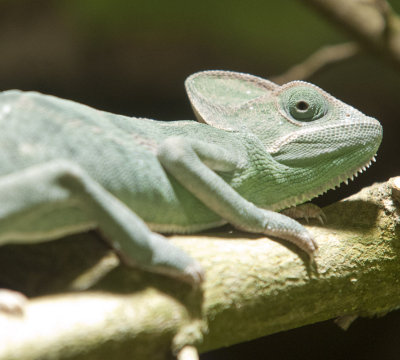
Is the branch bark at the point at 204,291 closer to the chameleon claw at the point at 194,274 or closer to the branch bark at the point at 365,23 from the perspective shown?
the chameleon claw at the point at 194,274

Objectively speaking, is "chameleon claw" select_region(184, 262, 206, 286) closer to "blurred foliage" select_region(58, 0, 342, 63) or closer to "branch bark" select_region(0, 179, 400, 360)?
"branch bark" select_region(0, 179, 400, 360)

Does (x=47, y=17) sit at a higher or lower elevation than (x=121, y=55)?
higher

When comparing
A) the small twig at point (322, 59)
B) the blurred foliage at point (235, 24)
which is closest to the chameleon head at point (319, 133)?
the small twig at point (322, 59)

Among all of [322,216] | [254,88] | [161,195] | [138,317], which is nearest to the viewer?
[138,317]

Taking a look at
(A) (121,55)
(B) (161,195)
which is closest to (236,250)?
(B) (161,195)

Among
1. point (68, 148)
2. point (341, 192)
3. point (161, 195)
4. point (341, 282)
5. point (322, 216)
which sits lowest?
point (341, 192)

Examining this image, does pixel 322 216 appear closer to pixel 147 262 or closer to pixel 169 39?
pixel 147 262

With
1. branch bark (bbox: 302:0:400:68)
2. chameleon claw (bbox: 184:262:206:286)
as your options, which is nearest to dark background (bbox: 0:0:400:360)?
branch bark (bbox: 302:0:400:68)

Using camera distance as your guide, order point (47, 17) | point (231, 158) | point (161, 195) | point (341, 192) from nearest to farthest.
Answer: point (161, 195), point (231, 158), point (341, 192), point (47, 17)
